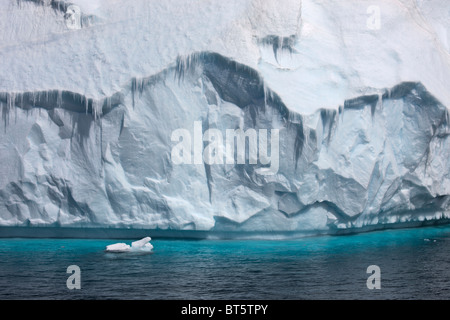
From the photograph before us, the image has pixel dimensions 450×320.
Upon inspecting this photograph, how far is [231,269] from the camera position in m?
8.41

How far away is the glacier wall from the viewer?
427 inches

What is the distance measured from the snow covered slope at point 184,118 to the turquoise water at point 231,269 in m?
0.64

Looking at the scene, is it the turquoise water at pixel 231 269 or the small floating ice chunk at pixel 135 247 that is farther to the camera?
the small floating ice chunk at pixel 135 247

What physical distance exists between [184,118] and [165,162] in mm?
945

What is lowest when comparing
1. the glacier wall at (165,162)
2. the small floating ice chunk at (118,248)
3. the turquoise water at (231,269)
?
the turquoise water at (231,269)

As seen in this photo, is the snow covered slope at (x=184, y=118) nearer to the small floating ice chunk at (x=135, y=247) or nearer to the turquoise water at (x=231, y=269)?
the turquoise water at (x=231, y=269)

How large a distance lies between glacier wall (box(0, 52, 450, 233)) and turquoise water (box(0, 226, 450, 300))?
1.89 ft

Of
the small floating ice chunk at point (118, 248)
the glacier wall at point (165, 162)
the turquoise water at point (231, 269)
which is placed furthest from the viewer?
the glacier wall at point (165, 162)

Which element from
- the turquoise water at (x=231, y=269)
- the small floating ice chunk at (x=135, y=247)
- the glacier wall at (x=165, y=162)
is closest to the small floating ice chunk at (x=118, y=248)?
the small floating ice chunk at (x=135, y=247)

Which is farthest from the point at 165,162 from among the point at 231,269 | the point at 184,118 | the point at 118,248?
the point at 231,269

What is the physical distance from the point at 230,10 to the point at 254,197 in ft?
A: 12.5

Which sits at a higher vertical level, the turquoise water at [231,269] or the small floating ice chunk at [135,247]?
the small floating ice chunk at [135,247]

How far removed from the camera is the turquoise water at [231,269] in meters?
7.20

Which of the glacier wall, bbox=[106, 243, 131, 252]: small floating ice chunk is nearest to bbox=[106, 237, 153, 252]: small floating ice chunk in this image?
bbox=[106, 243, 131, 252]: small floating ice chunk
